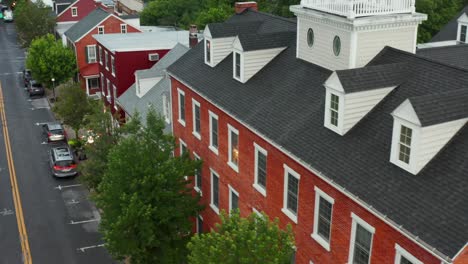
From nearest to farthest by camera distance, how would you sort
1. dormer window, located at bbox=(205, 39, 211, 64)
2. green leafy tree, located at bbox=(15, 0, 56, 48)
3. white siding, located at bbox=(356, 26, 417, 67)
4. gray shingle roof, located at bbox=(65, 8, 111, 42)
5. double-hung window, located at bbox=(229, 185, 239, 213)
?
white siding, located at bbox=(356, 26, 417, 67) → double-hung window, located at bbox=(229, 185, 239, 213) → dormer window, located at bbox=(205, 39, 211, 64) → gray shingle roof, located at bbox=(65, 8, 111, 42) → green leafy tree, located at bbox=(15, 0, 56, 48)

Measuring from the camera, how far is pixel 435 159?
16.0 m

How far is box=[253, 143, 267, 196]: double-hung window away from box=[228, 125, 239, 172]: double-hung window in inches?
74.5

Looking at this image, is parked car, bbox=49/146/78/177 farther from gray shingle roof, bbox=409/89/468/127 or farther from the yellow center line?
gray shingle roof, bbox=409/89/468/127

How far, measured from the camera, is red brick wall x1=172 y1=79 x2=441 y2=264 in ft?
53.0

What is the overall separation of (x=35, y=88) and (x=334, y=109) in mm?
52615

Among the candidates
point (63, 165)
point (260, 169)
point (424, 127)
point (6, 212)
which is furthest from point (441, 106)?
point (63, 165)

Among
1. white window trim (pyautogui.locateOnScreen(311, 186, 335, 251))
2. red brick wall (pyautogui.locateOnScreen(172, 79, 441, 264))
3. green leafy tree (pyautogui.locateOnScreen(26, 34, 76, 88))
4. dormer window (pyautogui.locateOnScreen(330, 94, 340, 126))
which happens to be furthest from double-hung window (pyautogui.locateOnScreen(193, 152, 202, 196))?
green leafy tree (pyautogui.locateOnScreen(26, 34, 76, 88))

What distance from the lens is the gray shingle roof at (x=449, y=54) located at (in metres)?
24.3

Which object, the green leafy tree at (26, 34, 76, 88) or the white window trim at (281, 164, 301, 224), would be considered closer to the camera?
the white window trim at (281, 164, 301, 224)

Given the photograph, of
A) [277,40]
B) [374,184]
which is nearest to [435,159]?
[374,184]

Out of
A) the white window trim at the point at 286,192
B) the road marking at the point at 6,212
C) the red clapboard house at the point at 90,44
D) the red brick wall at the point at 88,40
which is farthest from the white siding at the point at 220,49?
the red brick wall at the point at 88,40

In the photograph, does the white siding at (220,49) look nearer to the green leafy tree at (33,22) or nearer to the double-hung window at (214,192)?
the double-hung window at (214,192)

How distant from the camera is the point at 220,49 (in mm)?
28797

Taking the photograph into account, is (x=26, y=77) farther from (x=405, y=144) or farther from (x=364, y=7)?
(x=405, y=144)
